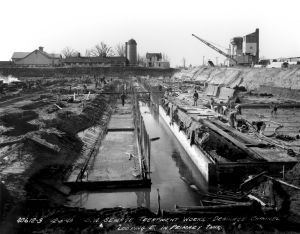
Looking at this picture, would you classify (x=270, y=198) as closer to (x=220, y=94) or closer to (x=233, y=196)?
(x=233, y=196)

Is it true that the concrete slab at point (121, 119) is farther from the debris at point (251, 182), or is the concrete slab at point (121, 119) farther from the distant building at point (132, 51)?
the distant building at point (132, 51)

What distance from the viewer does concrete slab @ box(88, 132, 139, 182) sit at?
1398cm

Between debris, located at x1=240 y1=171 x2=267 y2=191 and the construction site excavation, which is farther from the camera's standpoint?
debris, located at x1=240 y1=171 x2=267 y2=191

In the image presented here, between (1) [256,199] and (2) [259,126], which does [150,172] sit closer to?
(1) [256,199]

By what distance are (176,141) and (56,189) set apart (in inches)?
494

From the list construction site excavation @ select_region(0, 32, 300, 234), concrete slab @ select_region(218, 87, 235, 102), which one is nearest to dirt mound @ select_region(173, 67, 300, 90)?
concrete slab @ select_region(218, 87, 235, 102)

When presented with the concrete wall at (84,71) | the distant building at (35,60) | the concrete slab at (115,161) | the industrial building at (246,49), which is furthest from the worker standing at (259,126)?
the distant building at (35,60)

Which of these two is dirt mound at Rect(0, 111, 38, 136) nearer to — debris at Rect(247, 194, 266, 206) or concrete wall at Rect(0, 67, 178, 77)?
debris at Rect(247, 194, 266, 206)

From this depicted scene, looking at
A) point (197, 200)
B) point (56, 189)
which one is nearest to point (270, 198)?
point (197, 200)

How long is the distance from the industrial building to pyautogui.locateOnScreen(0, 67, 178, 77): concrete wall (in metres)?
19.6

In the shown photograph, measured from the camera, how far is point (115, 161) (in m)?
16.1

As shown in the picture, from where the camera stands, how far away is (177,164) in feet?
59.1

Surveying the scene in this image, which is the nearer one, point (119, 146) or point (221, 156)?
point (221, 156)

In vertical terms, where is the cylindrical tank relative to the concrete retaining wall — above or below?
above
